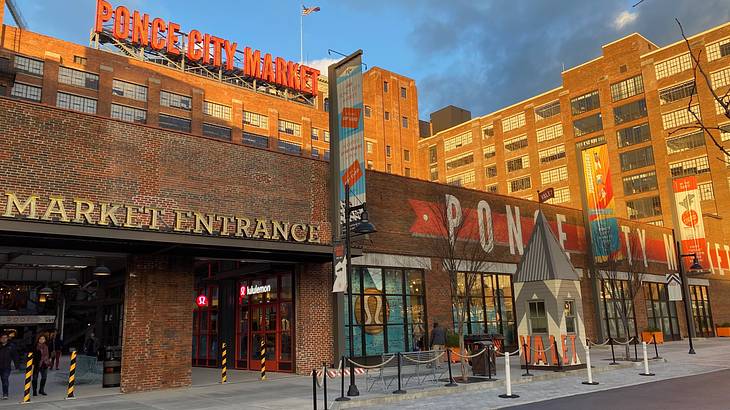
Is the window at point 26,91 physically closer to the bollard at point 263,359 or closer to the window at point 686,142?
the bollard at point 263,359

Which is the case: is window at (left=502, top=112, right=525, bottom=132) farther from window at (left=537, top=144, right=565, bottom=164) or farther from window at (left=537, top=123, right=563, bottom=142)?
window at (left=537, top=144, right=565, bottom=164)

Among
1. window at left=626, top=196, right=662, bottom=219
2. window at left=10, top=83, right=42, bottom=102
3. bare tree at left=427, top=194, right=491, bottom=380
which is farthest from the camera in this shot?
window at left=626, top=196, right=662, bottom=219

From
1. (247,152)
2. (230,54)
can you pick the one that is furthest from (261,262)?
(230,54)

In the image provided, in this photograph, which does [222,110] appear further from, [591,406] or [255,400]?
[591,406]

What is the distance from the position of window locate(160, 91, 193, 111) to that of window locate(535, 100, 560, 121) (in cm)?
5310

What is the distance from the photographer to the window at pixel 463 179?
9431 cm

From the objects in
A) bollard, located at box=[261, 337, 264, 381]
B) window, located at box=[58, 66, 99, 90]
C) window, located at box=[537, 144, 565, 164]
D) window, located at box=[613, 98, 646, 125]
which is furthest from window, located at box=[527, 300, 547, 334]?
window, located at box=[537, 144, 565, 164]

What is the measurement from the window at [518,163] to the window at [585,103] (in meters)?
10.2

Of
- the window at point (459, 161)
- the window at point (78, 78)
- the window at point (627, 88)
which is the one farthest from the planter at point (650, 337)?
the window at point (459, 161)

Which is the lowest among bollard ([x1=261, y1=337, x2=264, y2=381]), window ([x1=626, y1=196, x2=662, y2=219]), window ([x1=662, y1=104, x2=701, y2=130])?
bollard ([x1=261, y1=337, x2=264, y2=381])

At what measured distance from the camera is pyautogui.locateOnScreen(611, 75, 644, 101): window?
73688 mm

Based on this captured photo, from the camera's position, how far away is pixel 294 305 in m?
21.5

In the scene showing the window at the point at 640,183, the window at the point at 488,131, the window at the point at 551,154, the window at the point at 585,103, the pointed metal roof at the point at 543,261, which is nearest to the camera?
the pointed metal roof at the point at 543,261

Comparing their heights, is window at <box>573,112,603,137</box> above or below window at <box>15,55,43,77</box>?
above
